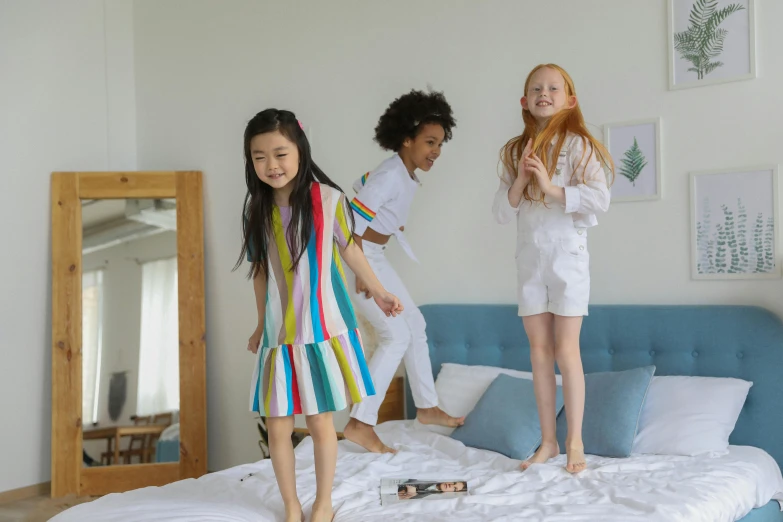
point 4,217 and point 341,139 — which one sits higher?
point 341,139

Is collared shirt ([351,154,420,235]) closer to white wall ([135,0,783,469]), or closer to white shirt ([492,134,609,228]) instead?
white wall ([135,0,783,469])

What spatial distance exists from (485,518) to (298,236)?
953 mm

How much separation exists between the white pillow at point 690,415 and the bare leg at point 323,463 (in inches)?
47.3

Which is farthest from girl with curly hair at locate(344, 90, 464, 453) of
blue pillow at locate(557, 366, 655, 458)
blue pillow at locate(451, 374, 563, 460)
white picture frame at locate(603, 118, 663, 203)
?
white picture frame at locate(603, 118, 663, 203)

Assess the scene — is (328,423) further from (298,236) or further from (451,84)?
(451,84)

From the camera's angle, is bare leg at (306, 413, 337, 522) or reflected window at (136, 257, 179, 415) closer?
bare leg at (306, 413, 337, 522)

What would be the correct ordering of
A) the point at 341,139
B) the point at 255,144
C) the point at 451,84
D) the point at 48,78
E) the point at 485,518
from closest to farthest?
the point at 485,518 < the point at 255,144 < the point at 451,84 < the point at 341,139 < the point at 48,78

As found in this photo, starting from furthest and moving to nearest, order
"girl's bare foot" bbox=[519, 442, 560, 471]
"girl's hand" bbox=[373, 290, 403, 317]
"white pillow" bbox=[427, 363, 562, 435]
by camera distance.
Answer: "white pillow" bbox=[427, 363, 562, 435] < "girl's bare foot" bbox=[519, 442, 560, 471] < "girl's hand" bbox=[373, 290, 403, 317]

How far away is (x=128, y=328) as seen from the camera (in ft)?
15.2

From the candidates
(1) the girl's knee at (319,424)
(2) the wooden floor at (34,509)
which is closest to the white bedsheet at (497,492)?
(1) the girl's knee at (319,424)

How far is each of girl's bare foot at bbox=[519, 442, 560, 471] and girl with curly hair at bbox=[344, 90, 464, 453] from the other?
0.62 metres

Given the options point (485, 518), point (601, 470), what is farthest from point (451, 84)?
point (485, 518)

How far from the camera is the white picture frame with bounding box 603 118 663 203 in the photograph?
341cm

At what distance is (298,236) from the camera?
7.98ft
